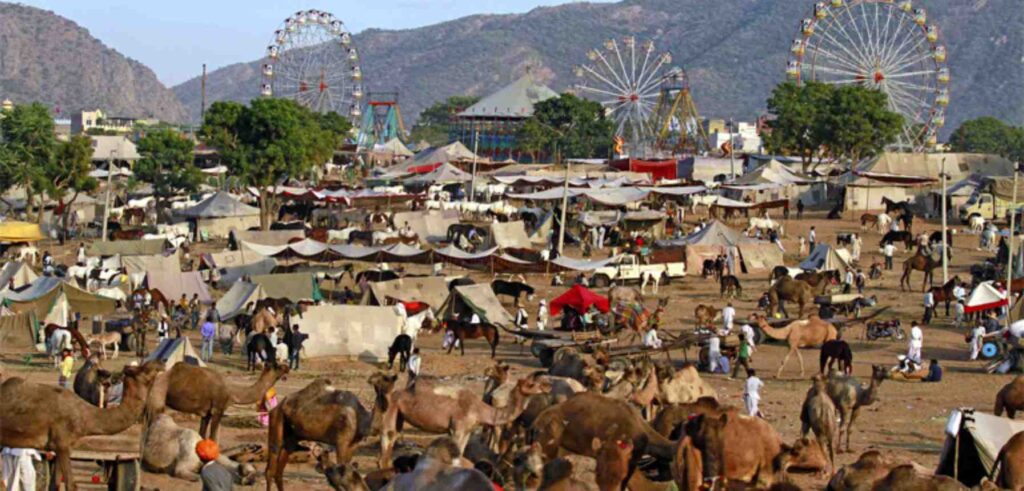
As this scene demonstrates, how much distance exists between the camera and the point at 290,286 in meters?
37.4

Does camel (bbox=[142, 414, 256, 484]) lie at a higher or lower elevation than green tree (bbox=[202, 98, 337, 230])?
lower

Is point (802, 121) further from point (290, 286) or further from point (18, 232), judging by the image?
point (290, 286)

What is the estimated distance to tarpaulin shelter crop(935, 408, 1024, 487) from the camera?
1662cm

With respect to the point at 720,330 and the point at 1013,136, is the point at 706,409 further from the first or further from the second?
the point at 1013,136

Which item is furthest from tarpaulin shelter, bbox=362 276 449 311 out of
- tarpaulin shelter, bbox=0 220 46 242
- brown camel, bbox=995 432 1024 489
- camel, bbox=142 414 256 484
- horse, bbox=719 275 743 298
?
brown camel, bbox=995 432 1024 489

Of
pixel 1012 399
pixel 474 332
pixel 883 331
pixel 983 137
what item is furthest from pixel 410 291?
pixel 983 137

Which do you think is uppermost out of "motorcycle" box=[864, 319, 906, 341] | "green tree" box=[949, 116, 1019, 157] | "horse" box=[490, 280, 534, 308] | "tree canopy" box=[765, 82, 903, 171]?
"green tree" box=[949, 116, 1019, 157]

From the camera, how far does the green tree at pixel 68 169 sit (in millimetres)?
63750

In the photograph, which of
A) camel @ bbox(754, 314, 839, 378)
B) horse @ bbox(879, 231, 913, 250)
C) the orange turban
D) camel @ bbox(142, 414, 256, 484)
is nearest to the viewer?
the orange turban

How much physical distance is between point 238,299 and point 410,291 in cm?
438

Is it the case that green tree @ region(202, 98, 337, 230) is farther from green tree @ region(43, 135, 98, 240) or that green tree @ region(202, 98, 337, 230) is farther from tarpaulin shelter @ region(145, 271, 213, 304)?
tarpaulin shelter @ region(145, 271, 213, 304)

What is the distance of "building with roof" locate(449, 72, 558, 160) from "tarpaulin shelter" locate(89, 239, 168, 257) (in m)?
67.0

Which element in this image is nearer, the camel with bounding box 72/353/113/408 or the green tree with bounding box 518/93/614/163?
the camel with bounding box 72/353/113/408

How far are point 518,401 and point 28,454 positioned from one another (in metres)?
5.34
